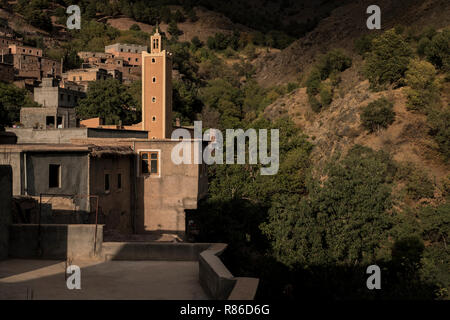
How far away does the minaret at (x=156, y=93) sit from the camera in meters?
45.7

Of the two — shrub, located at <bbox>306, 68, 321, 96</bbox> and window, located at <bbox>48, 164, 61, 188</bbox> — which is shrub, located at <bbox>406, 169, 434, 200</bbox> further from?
shrub, located at <bbox>306, 68, 321, 96</bbox>

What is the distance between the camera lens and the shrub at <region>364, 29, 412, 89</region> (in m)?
45.7

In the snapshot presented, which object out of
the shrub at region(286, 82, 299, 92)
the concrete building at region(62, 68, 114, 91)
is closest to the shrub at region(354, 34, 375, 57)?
the shrub at region(286, 82, 299, 92)

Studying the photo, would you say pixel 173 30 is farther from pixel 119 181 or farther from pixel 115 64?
pixel 119 181

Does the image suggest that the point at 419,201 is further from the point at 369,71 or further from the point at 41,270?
the point at 41,270

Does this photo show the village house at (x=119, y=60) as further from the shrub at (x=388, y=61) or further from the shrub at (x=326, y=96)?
the shrub at (x=388, y=61)

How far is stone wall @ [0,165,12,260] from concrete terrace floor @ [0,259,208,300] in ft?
1.24

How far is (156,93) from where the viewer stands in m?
46.6

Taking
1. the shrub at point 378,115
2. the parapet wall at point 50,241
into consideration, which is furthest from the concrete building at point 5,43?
the parapet wall at point 50,241

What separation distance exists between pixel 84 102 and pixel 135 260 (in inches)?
1993

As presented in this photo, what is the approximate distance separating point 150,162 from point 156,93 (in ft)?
78.8

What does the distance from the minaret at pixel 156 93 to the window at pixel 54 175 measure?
1019 inches

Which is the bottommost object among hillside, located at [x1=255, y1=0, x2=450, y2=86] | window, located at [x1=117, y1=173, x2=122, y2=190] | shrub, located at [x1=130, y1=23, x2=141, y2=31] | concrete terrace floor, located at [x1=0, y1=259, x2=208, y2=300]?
concrete terrace floor, located at [x1=0, y1=259, x2=208, y2=300]

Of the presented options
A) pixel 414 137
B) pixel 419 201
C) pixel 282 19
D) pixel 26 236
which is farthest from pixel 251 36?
pixel 26 236
